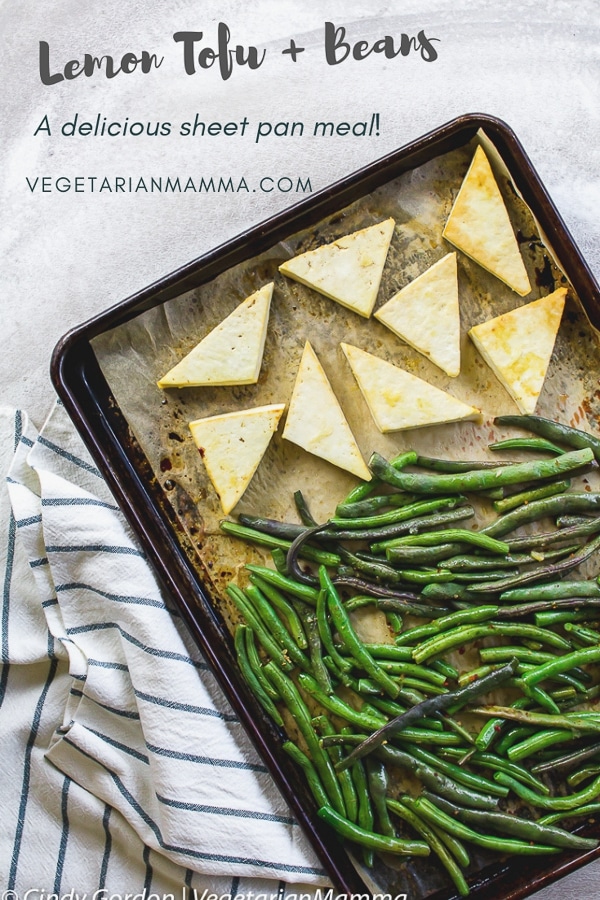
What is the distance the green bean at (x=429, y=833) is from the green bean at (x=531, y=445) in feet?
4.54

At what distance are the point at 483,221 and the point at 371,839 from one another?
94.7 inches

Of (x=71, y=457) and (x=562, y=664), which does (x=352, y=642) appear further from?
(x=71, y=457)

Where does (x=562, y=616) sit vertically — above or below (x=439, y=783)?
above

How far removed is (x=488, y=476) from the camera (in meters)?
3.17

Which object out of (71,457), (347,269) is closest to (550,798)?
(347,269)

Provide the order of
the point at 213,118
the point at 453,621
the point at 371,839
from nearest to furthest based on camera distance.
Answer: the point at 371,839 → the point at 453,621 → the point at 213,118

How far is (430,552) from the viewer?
3125 millimetres

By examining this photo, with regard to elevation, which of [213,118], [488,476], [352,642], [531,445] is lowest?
[352,642]

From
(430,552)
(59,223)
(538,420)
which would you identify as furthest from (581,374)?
(59,223)

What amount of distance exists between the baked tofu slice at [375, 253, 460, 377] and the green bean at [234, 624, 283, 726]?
1.30 meters

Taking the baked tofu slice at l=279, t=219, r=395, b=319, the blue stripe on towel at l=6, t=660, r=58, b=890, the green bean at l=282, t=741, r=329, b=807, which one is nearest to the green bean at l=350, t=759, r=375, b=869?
the green bean at l=282, t=741, r=329, b=807

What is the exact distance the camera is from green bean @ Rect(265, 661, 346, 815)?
307 cm

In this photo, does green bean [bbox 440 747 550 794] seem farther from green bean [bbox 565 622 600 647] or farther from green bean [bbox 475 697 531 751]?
green bean [bbox 565 622 600 647]

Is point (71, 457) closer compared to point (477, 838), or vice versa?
point (477, 838)
